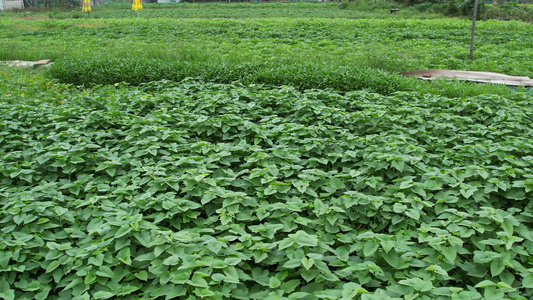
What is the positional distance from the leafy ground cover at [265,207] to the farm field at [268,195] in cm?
1

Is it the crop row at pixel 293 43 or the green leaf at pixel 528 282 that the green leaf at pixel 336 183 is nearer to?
the green leaf at pixel 528 282

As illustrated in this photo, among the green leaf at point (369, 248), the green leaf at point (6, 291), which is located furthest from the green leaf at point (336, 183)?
the green leaf at point (6, 291)

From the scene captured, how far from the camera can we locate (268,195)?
294 centimetres

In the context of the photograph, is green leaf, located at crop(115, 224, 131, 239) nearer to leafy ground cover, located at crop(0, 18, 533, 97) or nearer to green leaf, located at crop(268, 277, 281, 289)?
green leaf, located at crop(268, 277, 281, 289)

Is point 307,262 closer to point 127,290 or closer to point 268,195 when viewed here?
point 268,195

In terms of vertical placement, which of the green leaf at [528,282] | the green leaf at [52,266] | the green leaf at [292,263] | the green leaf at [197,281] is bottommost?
the green leaf at [528,282]

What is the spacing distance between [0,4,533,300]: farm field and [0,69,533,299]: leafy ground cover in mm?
15

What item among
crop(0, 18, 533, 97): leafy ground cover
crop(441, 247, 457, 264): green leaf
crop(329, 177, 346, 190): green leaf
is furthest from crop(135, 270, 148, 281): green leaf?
crop(0, 18, 533, 97): leafy ground cover

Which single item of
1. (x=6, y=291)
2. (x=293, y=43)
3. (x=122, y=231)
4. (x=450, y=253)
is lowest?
(x=6, y=291)

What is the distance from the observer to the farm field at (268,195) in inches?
86.9

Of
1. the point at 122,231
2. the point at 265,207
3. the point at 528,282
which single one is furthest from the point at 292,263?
the point at 528,282

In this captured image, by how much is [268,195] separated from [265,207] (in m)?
0.23

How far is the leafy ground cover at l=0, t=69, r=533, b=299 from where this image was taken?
7.19 ft

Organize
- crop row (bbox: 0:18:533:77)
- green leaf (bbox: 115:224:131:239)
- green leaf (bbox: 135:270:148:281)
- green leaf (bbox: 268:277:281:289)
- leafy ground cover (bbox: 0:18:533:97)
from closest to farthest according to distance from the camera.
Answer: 1. green leaf (bbox: 268:277:281:289)
2. green leaf (bbox: 135:270:148:281)
3. green leaf (bbox: 115:224:131:239)
4. leafy ground cover (bbox: 0:18:533:97)
5. crop row (bbox: 0:18:533:77)
